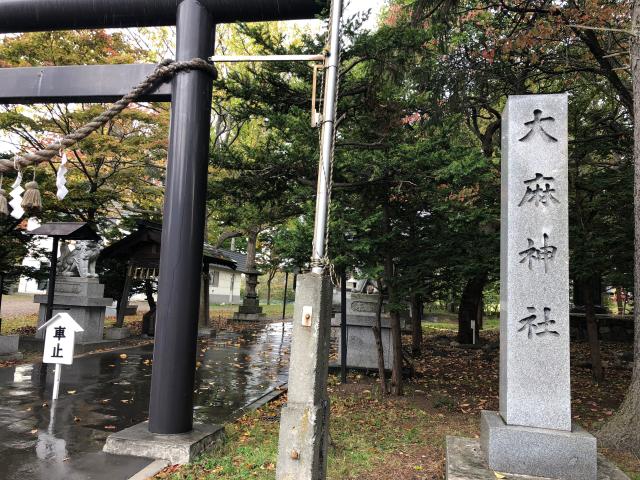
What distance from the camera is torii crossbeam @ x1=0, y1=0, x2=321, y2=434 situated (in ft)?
16.9

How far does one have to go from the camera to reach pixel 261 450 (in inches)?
207

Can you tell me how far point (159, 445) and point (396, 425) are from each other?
3.38 metres

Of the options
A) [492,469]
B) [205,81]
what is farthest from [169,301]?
[492,469]

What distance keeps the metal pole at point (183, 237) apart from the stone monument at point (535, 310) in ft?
9.58

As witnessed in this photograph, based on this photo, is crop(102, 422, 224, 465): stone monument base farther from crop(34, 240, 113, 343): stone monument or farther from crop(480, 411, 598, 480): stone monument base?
crop(34, 240, 113, 343): stone monument

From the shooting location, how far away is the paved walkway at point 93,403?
467cm

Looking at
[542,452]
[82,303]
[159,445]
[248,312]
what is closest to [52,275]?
[82,303]

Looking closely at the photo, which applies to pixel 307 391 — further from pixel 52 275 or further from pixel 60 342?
pixel 52 275

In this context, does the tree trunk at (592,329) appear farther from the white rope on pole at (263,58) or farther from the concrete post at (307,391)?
the concrete post at (307,391)

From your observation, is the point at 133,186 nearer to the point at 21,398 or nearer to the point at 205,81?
the point at 21,398

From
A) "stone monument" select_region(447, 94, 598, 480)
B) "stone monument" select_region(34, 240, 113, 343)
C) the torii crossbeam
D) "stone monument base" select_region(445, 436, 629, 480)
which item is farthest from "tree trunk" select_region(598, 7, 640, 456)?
"stone monument" select_region(34, 240, 113, 343)

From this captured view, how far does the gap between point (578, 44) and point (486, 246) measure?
594 centimetres

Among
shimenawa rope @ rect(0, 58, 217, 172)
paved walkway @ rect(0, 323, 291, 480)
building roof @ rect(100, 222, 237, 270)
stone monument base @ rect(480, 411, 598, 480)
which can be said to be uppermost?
shimenawa rope @ rect(0, 58, 217, 172)

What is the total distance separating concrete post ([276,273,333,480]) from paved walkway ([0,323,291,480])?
2.48 metres
